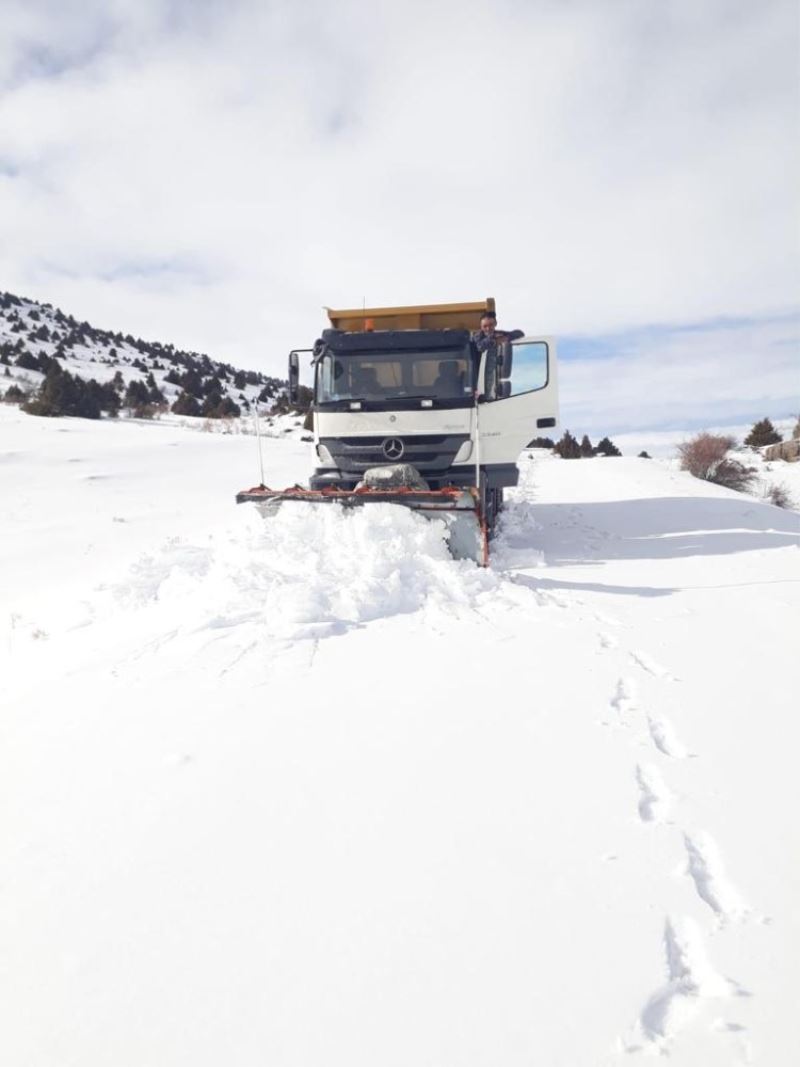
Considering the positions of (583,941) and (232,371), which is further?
(232,371)

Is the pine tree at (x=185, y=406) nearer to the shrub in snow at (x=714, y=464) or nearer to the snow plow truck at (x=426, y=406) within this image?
the shrub in snow at (x=714, y=464)

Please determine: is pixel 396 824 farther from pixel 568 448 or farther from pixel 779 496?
pixel 568 448

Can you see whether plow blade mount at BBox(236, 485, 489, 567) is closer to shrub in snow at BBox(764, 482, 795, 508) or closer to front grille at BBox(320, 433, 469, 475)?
→ front grille at BBox(320, 433, 469, 475)

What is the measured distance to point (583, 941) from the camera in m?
1.78

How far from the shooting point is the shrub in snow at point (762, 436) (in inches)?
1180

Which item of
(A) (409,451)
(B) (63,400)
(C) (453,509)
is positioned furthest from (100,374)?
(C) (453,509)

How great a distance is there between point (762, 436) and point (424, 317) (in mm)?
27607

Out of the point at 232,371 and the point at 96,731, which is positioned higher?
the point at 232,371

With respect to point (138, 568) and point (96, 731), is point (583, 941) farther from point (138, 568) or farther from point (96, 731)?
point (138, 568)

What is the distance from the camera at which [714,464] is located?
60.2 ft

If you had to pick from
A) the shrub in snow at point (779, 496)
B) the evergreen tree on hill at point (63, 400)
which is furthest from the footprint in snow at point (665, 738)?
the evergreen tree on hill at point (63, 400)

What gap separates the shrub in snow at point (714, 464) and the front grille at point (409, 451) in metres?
→ 12.6

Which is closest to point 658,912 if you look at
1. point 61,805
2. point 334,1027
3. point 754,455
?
point 334,1027

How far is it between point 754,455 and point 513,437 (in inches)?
943
